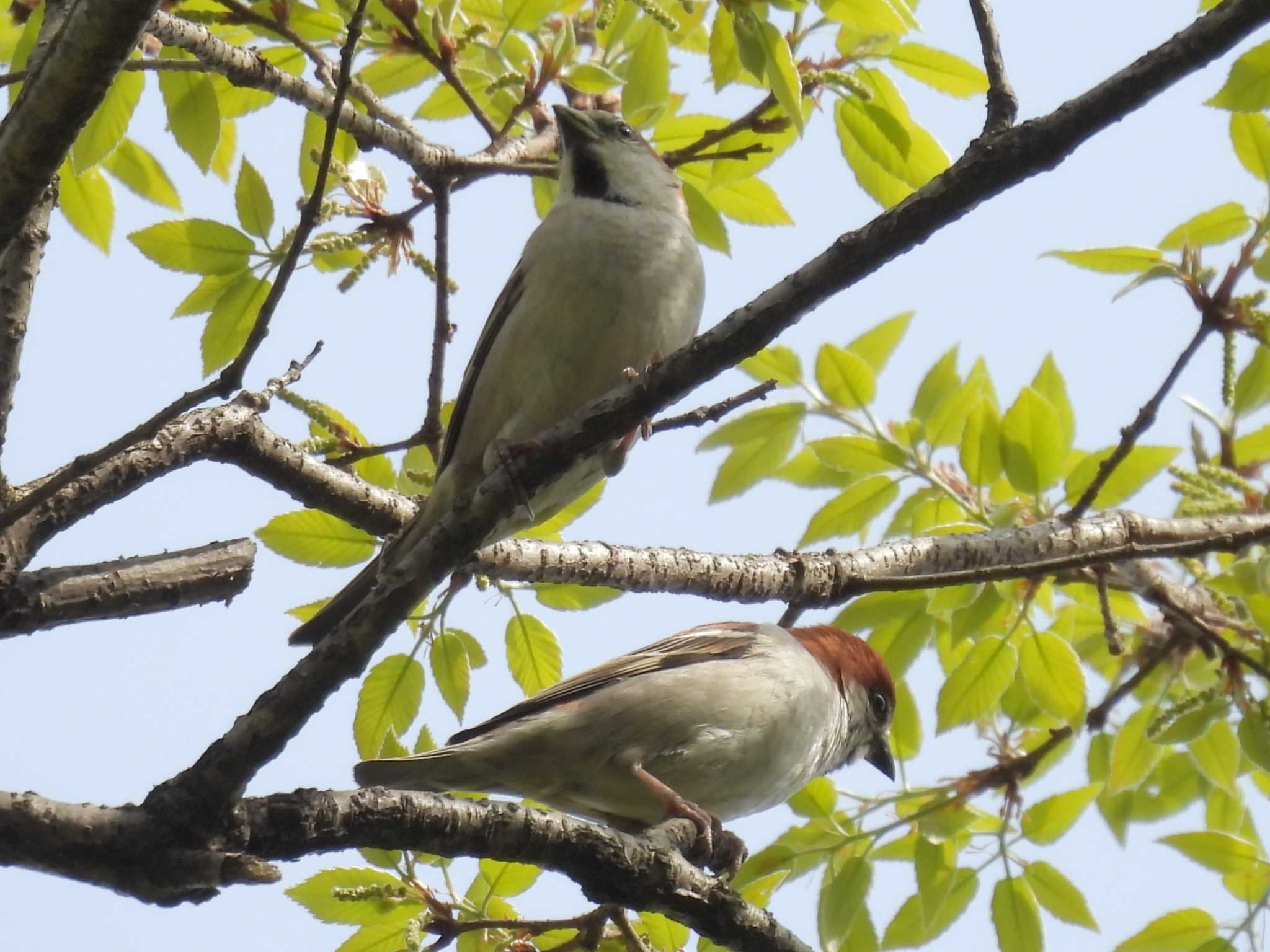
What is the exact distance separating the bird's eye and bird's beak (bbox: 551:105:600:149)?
262 cm

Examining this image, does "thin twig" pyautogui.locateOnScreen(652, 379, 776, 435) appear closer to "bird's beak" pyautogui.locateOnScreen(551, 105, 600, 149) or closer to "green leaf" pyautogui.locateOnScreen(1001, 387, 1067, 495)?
"green leaf" pyautogui.locateOnScreen(1001, 387, 1067, 495)

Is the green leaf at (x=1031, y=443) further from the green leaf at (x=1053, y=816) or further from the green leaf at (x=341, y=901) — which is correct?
the green leaf at (x=341, y=901)

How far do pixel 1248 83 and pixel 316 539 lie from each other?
3179mm

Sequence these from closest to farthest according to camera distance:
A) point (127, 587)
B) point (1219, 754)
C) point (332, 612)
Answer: point (127, 587), point (1219, 754), point (332, 612)

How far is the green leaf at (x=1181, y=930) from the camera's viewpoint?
12.6 ft

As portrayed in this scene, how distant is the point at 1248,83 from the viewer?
345cm

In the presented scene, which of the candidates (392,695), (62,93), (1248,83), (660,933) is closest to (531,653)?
(392,695)

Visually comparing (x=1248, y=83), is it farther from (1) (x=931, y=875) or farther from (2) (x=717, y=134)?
(1) (x=931, y=875)

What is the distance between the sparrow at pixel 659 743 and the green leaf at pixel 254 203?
1.73 metres

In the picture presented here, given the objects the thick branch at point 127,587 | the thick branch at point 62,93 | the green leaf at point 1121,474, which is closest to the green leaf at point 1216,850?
the green leaf at point 1121,474

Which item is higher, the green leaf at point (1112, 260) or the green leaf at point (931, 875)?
the green leaf at point (1112, 260)

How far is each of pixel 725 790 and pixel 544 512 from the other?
116 cm

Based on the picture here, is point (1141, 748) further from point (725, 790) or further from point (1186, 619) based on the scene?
point (725, 790)

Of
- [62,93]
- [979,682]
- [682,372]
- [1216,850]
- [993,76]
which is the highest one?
[993,76]
